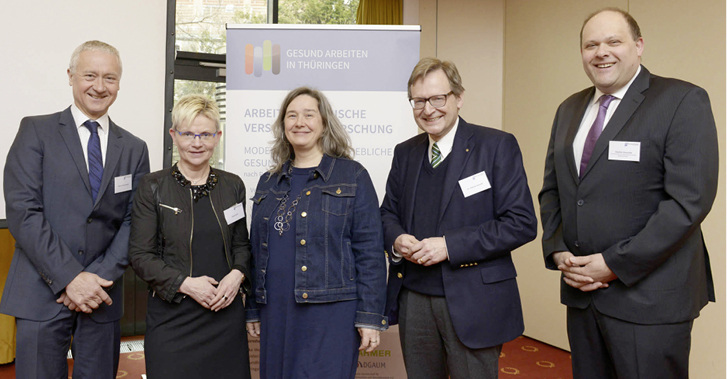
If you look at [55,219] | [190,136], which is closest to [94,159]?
[55,219]

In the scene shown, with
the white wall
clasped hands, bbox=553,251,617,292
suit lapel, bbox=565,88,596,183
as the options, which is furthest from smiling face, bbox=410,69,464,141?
the white wall

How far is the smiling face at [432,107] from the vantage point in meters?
2.06

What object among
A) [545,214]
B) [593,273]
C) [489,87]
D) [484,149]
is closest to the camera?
[593,273]

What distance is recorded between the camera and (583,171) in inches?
80.3

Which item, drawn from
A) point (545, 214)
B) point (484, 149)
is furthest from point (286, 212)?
point (545, 214)

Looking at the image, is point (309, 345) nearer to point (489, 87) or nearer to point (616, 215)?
point (616, 215)

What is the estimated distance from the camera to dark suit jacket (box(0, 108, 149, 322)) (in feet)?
6.98

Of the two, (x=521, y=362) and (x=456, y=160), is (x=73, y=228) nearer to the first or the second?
(x=456, y=160)

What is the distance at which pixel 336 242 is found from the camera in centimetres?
210

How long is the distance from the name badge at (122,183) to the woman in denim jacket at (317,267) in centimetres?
63

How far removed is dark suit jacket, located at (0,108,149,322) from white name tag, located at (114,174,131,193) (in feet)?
0.05

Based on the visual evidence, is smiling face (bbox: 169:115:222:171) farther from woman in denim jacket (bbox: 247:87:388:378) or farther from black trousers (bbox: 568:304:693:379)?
black trousers (bbox: 568:304:693:379)

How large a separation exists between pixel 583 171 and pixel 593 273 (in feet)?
1.27

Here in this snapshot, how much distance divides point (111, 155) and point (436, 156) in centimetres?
140
